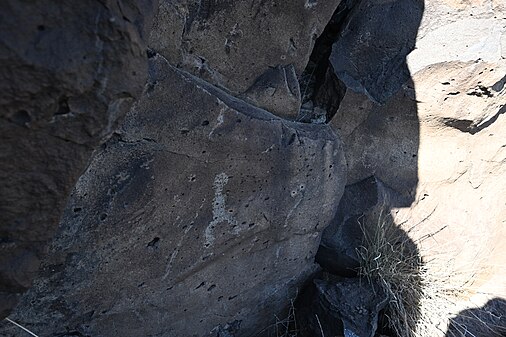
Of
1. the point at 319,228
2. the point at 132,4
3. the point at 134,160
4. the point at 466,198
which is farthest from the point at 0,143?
the point at 466,198

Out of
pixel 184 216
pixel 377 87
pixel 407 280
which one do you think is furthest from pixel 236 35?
pixel 407 280

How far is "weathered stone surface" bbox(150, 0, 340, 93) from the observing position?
1143 mm

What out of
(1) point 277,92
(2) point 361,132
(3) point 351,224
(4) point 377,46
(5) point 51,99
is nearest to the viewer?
(5) point 51,99

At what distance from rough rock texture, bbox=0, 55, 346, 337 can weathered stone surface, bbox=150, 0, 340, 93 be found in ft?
0.27

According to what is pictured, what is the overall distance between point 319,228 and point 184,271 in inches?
21.8

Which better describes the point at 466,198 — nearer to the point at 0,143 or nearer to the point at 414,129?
the point at 414,129

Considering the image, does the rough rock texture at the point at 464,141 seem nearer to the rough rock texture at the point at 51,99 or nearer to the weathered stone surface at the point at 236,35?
the weathered stone surface at the point at 236,35

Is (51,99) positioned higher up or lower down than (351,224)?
higher up

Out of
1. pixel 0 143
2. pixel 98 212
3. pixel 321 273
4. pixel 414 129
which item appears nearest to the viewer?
pixel 0 143

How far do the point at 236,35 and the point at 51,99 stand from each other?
2.36 ft

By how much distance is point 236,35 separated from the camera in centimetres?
130

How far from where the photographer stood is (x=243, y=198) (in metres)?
1.39

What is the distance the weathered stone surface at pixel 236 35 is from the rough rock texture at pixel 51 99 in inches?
15.4

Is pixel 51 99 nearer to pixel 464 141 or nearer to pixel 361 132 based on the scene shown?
pixel 361 132
